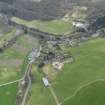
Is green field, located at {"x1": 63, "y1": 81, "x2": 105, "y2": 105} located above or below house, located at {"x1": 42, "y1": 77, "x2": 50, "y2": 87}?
below

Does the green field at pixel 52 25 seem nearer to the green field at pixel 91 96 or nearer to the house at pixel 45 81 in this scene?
the house at pixel 45 81

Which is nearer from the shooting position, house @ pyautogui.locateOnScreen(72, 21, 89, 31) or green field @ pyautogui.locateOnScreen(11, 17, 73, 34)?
house @ pyautogui.locateOnScreen(72, 21, 89, 31)

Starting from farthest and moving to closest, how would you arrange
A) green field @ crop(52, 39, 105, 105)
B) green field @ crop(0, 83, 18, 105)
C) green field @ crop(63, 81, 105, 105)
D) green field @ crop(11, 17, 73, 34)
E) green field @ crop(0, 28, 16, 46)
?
green field @ crop(11, 17, 73, 34), green field @ crop(0, 28, 16, 46), green field @ crop(0, 83, 18, 105), green field @ crop(52, 39, 105, 105), green field @ crop(63, 81, 105, 105)

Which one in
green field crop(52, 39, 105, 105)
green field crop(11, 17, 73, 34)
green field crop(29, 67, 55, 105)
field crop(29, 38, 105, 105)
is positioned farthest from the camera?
green field crop(11, 17, 73, 34)

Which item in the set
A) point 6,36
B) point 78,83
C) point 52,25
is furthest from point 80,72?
point 52,25

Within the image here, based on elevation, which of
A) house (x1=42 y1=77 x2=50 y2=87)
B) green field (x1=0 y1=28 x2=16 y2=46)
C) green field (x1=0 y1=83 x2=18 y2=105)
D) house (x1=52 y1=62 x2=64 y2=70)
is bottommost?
green field (x1=0 y1=83 x2=18 y2=105)

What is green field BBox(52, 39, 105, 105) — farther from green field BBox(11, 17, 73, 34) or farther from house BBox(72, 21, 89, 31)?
green field BBox(11, 17, 73, 34)

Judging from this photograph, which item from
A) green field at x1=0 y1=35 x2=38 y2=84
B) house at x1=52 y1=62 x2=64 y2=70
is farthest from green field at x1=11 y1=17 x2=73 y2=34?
house at x1=52 y1=62 x2=64 y2=70

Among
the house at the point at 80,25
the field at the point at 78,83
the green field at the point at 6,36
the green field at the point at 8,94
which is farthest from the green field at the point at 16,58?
the house at the point at 80,25

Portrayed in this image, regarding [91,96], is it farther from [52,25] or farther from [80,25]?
[52,25]
